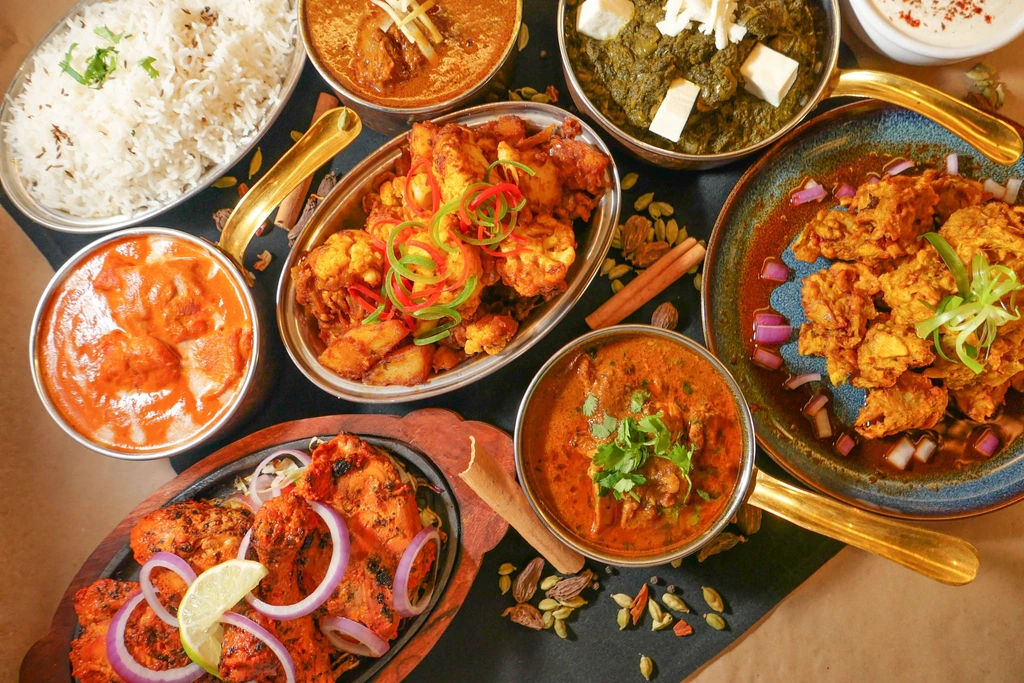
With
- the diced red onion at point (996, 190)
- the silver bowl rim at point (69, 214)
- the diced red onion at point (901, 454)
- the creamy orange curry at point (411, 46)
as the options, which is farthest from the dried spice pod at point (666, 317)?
the silver bowl rim at point (69, 214)

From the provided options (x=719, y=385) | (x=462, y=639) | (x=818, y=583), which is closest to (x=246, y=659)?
(x=462, y=639)

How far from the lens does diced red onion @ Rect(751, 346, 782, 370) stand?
2754 millimetres

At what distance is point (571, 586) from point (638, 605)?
1.11 feet

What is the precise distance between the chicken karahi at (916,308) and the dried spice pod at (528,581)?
1.46m

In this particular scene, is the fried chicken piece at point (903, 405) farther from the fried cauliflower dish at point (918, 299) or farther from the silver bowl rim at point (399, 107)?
the silver bowl rim at point (399, 107)

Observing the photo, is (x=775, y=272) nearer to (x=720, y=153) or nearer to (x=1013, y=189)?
(x=720, y=153)

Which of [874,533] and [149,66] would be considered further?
[149,66]

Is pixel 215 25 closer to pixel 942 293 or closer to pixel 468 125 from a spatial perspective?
pixel 468 125

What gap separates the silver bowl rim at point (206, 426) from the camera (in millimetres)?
2566

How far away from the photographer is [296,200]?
9.73ft

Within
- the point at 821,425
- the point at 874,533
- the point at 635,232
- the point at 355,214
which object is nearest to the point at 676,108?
the point at 635,232

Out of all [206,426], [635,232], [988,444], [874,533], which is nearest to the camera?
[874,533]

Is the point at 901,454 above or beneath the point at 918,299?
beneath

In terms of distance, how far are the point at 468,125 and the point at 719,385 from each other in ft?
5.16
